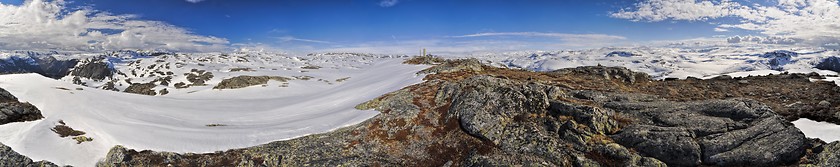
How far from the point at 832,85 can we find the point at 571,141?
2839 centimetres

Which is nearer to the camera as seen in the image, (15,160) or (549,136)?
(15,160)

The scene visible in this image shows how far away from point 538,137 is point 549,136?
600mm

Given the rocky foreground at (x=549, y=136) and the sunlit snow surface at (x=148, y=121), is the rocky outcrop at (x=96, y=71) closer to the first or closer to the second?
the sunlit snow surface at (x=148, y=121)

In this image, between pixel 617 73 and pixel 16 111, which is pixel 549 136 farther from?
pixel 16 111

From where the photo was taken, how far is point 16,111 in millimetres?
20984

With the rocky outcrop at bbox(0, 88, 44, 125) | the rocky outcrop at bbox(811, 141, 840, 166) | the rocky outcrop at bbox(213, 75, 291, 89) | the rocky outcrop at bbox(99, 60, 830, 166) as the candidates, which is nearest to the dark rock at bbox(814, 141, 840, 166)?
the rocky outcrop at bbox(811, 141, 840, 166)

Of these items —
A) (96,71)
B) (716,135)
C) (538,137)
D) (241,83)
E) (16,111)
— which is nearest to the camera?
(716,135)

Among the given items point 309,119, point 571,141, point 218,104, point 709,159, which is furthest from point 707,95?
point 218,104

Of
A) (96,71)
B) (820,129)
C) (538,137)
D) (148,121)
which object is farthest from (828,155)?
(96,71)

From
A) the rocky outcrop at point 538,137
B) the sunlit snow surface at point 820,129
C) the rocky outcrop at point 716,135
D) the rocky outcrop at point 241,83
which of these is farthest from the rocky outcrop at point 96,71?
the sunlit snow surface at point 820,129

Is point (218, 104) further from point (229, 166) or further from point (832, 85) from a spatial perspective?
point (832, 85)

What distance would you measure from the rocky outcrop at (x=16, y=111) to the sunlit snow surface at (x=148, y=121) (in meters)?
0.56

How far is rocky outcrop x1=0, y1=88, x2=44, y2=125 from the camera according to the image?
2030 centimetres

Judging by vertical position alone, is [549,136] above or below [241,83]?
above
